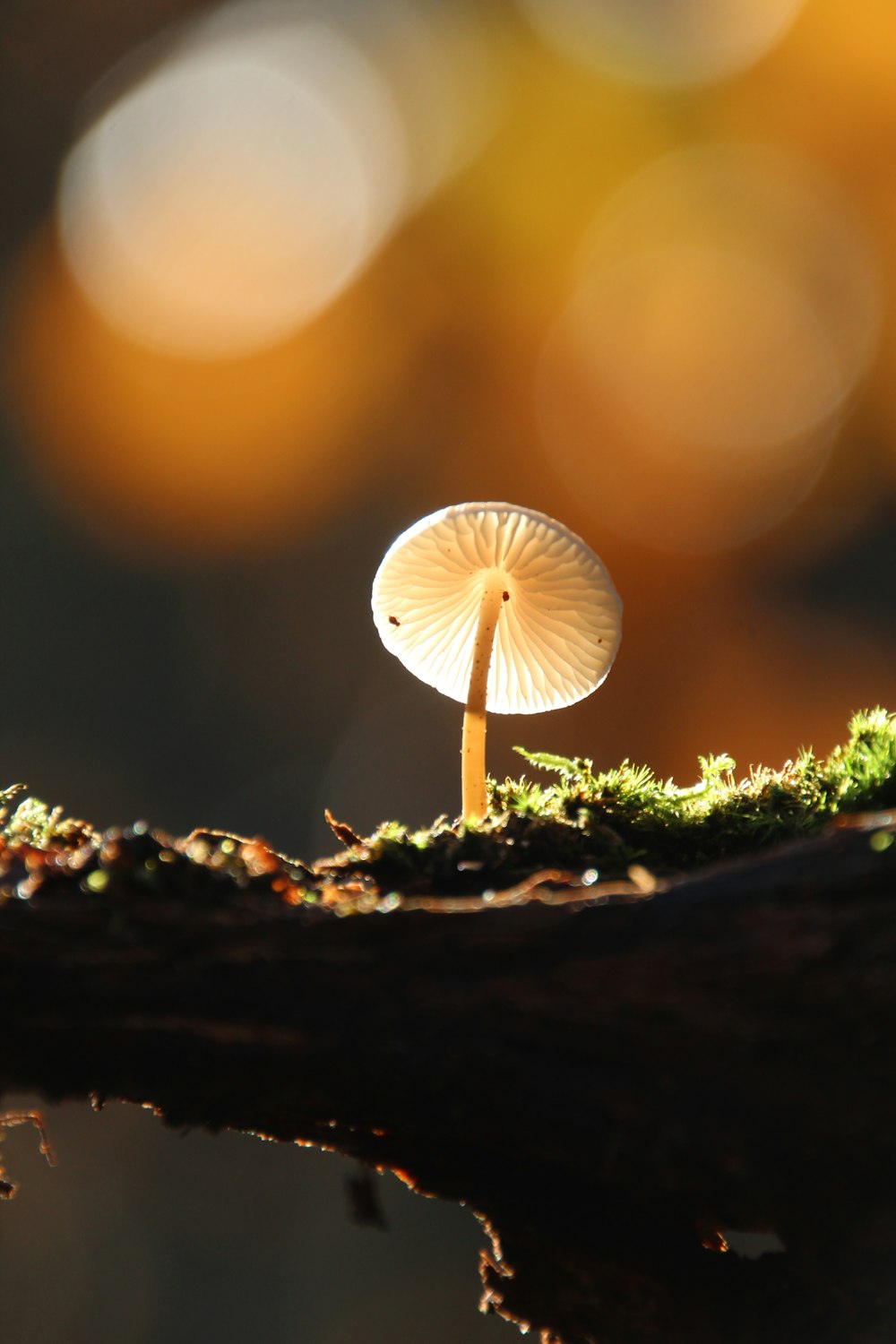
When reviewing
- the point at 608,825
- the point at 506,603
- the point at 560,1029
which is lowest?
the point at 560,1029

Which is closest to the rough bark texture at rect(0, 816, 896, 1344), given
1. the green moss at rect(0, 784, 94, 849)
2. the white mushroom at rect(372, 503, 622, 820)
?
the green moss at rect(0, 784, 94, 849)

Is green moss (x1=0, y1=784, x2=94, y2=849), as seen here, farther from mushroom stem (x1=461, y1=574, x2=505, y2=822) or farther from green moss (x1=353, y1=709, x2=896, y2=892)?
mushroom stem (x1=461, y1=574, x2=505, y2=822)

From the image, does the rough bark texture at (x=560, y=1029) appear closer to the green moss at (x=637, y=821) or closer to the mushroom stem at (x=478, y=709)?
the green moss at (x=637, y=821)

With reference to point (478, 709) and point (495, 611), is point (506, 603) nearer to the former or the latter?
point (495, 611)

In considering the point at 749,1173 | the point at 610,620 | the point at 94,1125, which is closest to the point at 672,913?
the point at 749,1173

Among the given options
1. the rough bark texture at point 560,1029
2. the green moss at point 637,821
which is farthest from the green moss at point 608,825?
the rough bark texture at point 560,1029

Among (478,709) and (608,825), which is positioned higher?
(478,709)

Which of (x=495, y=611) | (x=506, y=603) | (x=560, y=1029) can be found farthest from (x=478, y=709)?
(x=560, y=1029)
